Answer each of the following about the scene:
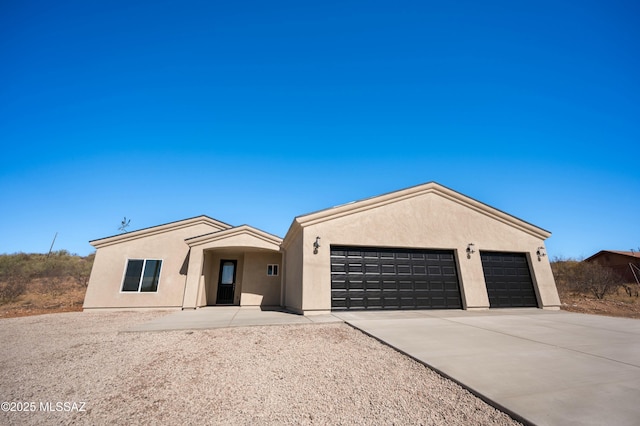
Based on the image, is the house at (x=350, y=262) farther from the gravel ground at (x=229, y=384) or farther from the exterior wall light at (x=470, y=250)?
the gravel ground at (x=229, y=384)

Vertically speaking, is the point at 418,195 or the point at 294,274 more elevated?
the point at 418,195

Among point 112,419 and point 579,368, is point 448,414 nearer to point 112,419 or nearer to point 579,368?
point 579,368

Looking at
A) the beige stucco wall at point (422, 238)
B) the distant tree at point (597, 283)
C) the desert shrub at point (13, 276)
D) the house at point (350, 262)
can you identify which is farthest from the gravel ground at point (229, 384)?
the distant tree at point (597, 283)

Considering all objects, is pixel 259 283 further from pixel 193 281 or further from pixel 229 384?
pixel 229 384

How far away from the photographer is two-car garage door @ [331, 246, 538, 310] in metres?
9.59

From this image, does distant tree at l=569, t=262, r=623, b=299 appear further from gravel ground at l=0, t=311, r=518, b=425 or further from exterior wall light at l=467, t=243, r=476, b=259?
gravel ground at l=0, t=311, r=518, b=425

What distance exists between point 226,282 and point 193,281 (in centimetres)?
235

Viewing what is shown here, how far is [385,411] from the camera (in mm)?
2537

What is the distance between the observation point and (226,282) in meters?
14.4

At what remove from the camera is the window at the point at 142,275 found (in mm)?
12383

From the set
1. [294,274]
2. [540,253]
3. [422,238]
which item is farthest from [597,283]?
[294,274]

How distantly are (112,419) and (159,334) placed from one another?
13.5 feet

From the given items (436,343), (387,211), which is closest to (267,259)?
(387,211)

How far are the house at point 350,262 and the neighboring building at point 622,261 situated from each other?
789 inches
